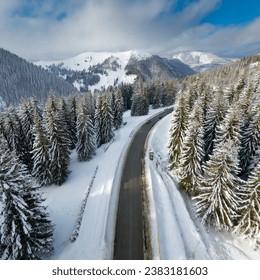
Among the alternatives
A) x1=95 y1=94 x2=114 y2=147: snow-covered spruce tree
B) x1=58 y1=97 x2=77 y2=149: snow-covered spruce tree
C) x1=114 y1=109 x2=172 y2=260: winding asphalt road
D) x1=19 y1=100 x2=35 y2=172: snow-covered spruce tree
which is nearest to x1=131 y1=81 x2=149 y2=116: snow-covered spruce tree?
x1=95 y1=94 x2=114 y2=147: snow-covered spruce tree

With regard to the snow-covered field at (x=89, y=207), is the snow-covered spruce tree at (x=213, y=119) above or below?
above

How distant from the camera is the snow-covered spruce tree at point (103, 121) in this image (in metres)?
54.6

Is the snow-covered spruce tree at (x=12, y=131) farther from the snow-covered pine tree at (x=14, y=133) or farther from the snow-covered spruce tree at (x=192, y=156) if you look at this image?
the snow-covered spruce tree at (x=192, y=156)

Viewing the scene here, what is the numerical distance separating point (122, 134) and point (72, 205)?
1231 inches

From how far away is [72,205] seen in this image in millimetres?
30172

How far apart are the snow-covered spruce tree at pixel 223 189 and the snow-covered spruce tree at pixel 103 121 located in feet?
110

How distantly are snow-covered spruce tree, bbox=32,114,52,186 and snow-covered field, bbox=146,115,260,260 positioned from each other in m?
18.4

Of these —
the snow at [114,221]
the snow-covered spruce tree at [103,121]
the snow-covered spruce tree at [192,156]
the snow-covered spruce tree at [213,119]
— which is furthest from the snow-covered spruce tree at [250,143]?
the snow-covered spruce tree at [103,121]

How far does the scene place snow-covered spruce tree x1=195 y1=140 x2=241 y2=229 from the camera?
2459 cm

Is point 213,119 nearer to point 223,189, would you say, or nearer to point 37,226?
point 223,189

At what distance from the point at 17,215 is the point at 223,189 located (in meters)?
22.2

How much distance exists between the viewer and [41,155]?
119ft

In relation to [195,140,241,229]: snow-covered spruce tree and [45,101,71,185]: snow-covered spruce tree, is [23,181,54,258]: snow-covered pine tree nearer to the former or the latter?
[45,101,71,185]: snow-covered spruce tree
